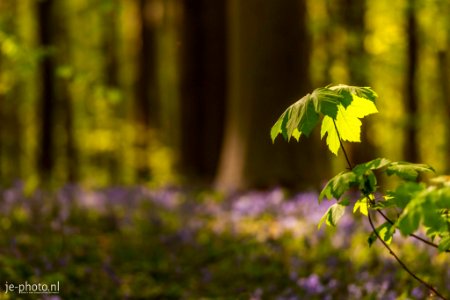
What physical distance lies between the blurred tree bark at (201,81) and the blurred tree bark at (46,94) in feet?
11.0

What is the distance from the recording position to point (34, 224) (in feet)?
23.9

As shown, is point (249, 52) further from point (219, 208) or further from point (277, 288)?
point (277, 288)

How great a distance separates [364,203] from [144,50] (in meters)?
15.1

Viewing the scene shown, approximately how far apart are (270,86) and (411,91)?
11.1 meters

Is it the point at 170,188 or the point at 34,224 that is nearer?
the point at 34,224

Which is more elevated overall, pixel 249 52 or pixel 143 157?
pixel 249 52

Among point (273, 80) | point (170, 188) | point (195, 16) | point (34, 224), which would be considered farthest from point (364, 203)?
point (195, 16)

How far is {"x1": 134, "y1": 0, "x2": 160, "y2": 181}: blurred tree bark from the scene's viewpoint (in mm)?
17203

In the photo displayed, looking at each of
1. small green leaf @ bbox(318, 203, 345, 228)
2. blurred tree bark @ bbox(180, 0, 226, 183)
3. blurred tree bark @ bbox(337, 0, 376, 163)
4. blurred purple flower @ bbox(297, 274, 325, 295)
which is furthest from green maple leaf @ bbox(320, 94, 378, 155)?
blurred tree bark @ bbox(337, 0, 376, 163)

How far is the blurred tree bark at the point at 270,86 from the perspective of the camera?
31.0 ft

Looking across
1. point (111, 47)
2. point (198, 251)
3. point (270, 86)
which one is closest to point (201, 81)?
point (270, 86)

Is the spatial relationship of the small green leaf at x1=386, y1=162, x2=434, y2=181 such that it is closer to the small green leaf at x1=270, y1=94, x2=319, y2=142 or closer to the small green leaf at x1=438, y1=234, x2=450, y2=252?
the small green leaf at x1=438, y1=234, x2=450, y2=252

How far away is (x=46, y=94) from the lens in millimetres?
16172

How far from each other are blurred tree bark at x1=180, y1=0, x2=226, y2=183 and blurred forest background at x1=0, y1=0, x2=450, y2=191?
3 cm
